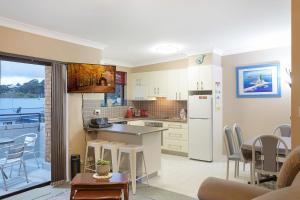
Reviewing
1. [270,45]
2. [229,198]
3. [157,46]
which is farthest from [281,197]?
[270,45]

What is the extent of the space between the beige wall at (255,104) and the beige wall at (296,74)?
2.54 m

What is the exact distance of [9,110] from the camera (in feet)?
11.6

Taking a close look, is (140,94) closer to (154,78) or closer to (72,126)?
(154,78)

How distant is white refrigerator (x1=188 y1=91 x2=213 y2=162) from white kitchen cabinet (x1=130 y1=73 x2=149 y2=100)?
1.59 meters

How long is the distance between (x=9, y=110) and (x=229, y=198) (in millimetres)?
3349

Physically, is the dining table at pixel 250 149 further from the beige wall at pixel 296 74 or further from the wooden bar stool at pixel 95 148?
the wooden bar stool at pixel 95 148

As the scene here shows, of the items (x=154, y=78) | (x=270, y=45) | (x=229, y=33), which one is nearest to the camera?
(x=229, y=33)

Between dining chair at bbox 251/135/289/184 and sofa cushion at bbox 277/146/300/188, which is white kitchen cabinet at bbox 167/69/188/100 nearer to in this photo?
dining chair at bbox 251/135/289/184

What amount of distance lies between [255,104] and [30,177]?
4613 millimetres

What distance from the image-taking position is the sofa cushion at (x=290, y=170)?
1.32 meters

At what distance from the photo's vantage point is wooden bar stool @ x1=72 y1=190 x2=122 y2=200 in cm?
229

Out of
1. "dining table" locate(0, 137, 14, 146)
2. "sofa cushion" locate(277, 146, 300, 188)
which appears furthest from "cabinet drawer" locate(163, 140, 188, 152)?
"sofa cushion" locate(277, 146, 300, 188)

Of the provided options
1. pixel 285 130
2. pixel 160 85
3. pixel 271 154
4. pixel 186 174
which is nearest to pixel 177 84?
pixel 160 85

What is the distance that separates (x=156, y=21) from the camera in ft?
11.2
